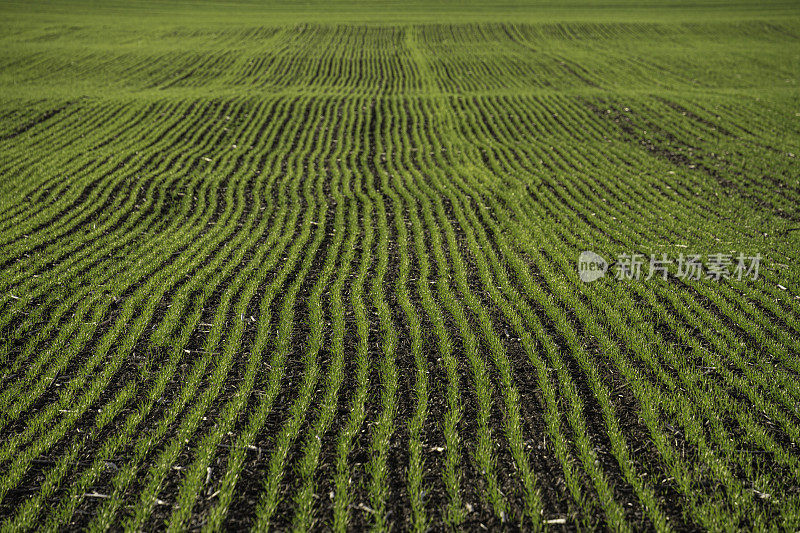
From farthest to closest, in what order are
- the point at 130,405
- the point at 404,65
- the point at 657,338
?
the point at 404,65 < the point at 657,338 < the point at 130,405

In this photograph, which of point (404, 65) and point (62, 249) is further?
point (404, 65)

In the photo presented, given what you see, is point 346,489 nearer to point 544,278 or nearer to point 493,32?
point 544,278

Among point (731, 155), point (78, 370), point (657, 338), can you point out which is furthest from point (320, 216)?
point (731, 155)

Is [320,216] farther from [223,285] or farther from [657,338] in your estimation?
[657,338]

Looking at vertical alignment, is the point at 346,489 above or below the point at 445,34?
below

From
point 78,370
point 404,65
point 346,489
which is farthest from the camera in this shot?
point 404,65

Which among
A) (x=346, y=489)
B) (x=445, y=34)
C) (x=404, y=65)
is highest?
(x=445, y=34)
